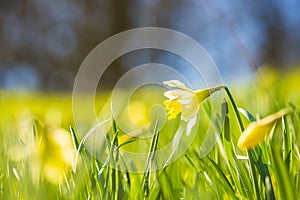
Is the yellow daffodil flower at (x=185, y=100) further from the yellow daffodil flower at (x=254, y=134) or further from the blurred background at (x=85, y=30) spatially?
the blurred background at (x=85, y=30)

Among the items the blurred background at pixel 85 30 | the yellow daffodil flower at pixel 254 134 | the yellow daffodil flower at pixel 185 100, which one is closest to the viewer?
the yellow daffodil flower at pixel 254 134

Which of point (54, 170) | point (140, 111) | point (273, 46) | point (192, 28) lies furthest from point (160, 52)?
point (54, 170)

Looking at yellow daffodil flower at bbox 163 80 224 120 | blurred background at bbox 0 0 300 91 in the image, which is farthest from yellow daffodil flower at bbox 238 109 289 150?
blurred background at bbox 0 0 300 91

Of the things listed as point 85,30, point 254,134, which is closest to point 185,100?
point 254,134

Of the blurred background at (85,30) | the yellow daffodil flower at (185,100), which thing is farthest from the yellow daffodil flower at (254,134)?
the blurred background at (85,30)

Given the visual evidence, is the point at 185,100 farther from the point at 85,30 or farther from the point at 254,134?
the point at 85,30

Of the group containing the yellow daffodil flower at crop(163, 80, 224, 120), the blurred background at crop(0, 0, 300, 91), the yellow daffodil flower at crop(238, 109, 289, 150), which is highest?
the blurred background at crop(0, 0, 300, 91)

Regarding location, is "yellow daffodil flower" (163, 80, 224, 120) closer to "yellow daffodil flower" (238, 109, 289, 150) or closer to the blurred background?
"yellow daffodil flower" (238, 109, 289, 150)

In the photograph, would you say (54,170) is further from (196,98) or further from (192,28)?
(192,28)
